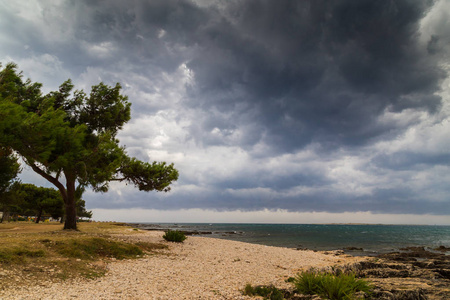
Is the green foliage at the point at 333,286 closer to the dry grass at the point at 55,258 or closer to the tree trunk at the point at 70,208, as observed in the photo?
the dry grass at the point at 55,258

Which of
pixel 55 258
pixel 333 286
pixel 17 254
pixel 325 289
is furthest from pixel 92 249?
pixel 333 286

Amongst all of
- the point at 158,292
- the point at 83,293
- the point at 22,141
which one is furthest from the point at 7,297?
the point at 22,141

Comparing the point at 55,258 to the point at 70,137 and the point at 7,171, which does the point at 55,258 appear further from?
the point at 7,171

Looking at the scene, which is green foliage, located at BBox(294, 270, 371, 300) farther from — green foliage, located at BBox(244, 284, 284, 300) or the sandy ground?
the sandy ground

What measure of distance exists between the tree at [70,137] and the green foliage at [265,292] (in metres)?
16.0

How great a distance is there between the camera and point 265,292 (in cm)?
948

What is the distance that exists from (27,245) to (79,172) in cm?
946

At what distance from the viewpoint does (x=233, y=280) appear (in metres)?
11.2

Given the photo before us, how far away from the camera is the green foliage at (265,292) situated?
8992 millimetres

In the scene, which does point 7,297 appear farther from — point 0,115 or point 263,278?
point 0,115

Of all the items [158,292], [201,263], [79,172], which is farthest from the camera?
[79,172]

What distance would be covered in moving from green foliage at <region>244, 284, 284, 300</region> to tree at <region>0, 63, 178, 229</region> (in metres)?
16.0

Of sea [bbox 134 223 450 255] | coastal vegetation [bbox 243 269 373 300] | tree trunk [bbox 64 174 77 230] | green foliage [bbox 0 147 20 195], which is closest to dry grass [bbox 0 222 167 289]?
coastal vegetation [bbox 243 269 373 300]

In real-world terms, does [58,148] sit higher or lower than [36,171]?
higher
